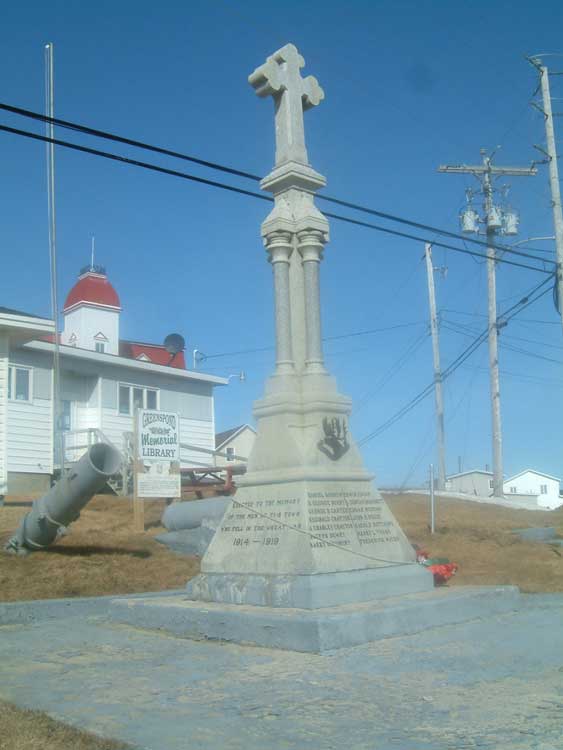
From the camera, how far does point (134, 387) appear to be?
92.0 feet

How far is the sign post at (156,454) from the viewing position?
15.8m

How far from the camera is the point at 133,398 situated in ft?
91.9

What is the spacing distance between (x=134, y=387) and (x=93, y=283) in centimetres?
706

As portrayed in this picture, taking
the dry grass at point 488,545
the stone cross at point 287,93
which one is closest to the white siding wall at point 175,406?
A: the dry grass at point 488,545

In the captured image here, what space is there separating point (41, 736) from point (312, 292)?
231 inches

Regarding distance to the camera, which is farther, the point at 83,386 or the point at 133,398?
the point at 133,398

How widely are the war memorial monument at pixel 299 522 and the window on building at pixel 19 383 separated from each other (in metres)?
16.6

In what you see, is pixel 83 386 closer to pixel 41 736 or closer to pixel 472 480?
pixel 41 736

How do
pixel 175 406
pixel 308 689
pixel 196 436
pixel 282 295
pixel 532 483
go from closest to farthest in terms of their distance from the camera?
1. pixel 308 689
2. pixel 282 295
3. pixel 175 406
4. pixel 196 436
5. pixel 532 483

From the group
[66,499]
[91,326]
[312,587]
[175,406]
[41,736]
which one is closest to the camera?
[41,736]

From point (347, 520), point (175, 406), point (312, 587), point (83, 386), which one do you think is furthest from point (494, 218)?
point (312, 587)

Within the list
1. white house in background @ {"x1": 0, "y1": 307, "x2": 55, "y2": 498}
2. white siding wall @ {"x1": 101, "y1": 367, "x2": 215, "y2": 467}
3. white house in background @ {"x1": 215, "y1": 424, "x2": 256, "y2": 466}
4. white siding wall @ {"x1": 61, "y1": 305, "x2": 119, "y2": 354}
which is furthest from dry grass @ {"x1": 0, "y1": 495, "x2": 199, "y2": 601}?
white house in background @ {"x1": 215, "y1": 424, "x2": 256, "y2": 466}

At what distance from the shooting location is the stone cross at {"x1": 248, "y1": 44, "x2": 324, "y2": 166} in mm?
9289

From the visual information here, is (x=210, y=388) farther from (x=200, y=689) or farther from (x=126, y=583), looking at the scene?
(x=200, y=689)
